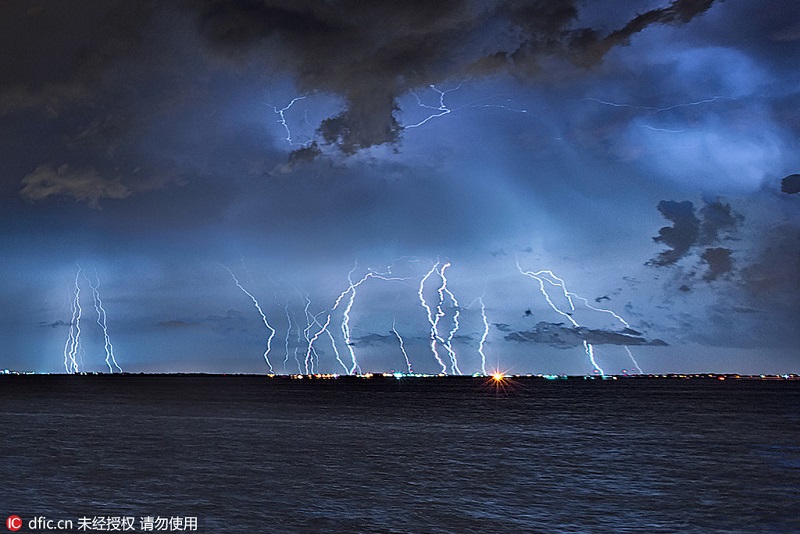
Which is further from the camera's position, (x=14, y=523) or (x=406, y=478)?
(x=406, y=478)

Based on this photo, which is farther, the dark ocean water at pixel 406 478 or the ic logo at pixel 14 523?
the dark ocean water at pixel 406 478

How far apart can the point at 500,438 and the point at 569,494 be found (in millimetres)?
23539

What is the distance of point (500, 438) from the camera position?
49.8 meters

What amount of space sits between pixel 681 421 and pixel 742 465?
37.6m

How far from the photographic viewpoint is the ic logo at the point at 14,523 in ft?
61.9

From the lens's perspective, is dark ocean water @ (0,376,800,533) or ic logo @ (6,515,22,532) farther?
dark ocean water @ (0,376,800,533)

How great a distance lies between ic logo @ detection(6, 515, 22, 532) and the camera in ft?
61.9

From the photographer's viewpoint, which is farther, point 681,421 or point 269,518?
point 681,421

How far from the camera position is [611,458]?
126 feet

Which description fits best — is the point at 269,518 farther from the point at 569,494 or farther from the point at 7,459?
the point at 7,459

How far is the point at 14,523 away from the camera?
19.5m

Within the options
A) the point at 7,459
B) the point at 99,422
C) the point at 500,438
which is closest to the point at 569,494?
the point at 500,438

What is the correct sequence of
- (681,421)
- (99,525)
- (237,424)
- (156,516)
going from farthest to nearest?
1. (681,421)
2. (237,424)
3. (156,516)
4. (99,525)

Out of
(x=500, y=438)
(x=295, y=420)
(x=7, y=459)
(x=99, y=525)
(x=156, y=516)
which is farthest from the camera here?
(x=295, y=420)
